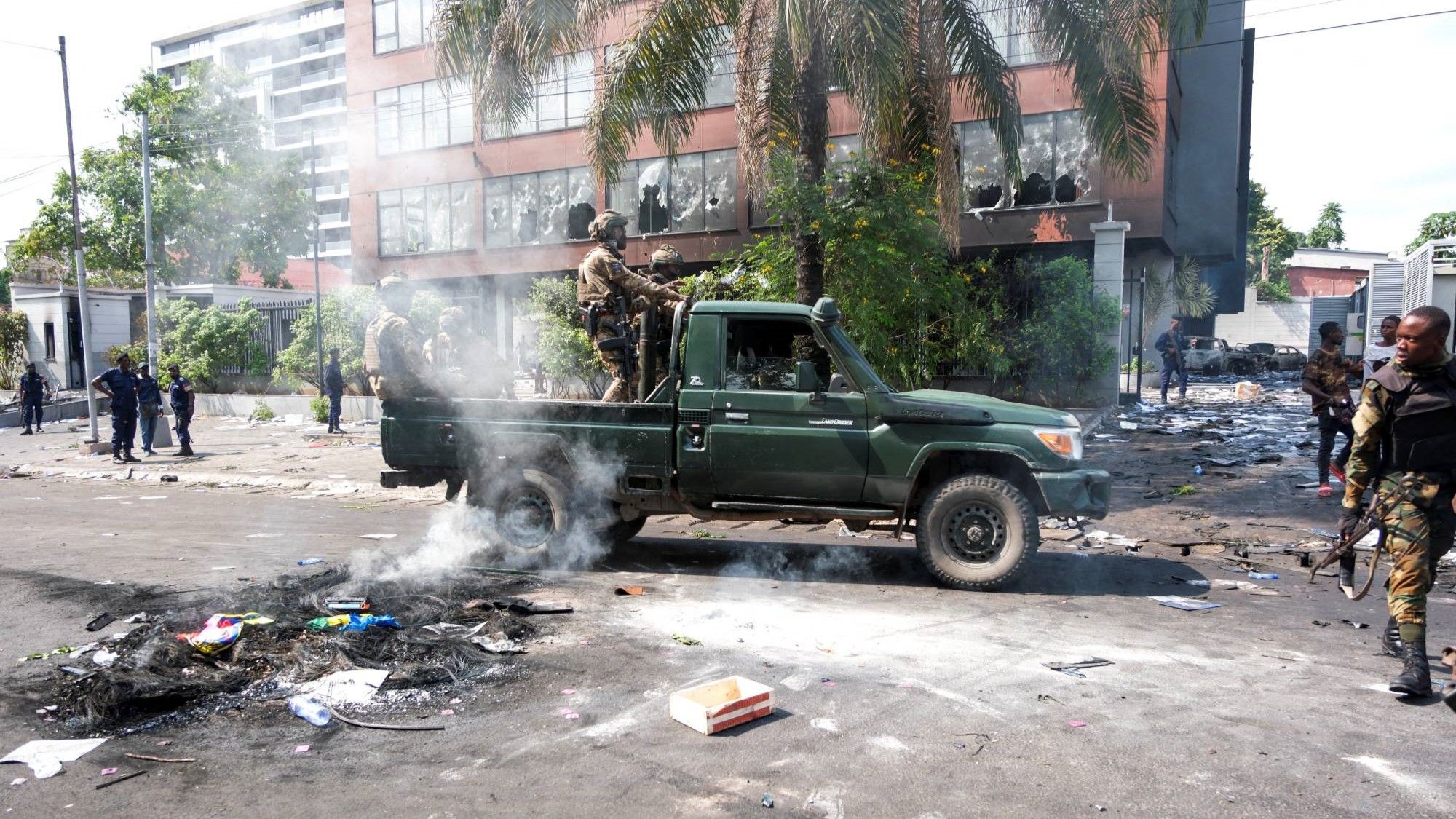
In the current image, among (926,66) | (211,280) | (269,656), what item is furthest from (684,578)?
(211,280)

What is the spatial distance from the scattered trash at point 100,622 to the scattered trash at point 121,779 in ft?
7.42

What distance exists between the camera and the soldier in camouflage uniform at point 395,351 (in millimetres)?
7688

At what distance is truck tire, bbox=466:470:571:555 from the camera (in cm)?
706

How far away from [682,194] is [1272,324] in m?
39.4

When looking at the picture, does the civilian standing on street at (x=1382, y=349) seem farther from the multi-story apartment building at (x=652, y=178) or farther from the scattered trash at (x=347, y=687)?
the scattered trash at (x=347, y=687)

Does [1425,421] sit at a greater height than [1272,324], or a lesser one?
lesser

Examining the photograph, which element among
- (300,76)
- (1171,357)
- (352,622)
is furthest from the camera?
(300,76)

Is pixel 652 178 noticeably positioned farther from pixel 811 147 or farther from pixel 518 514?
pixel 518 514

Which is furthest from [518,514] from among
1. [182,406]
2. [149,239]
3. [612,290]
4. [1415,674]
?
[149,239]

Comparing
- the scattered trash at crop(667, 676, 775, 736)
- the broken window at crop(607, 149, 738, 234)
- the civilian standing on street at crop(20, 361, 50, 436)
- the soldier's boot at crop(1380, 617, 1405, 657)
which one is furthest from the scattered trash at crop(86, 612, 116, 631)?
the civilian standing on street at crop(20, 361, 50, 436)

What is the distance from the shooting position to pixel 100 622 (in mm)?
5387

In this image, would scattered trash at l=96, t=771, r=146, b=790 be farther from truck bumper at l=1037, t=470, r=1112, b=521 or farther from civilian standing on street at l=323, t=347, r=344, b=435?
civilian standing on street at l=323, t=347, r=344, b=435

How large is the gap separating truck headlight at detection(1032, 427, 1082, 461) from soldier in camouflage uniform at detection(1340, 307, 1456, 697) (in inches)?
75.8

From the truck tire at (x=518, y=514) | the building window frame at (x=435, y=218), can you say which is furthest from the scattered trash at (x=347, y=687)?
the building window frame at (x=435, y=218)
